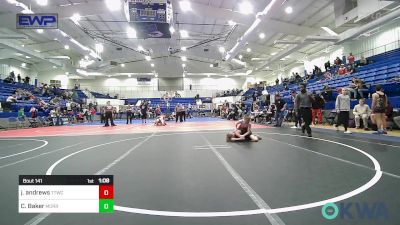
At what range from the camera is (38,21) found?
40.2ft

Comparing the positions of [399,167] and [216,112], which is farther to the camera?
[216,112]

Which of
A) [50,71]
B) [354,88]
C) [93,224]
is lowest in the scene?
[93,224]

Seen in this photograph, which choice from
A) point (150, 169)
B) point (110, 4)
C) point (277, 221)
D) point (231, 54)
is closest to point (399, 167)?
point (277, 221)

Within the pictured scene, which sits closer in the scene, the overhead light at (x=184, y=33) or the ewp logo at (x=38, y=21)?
the ewp logo at (x=38, y=21)

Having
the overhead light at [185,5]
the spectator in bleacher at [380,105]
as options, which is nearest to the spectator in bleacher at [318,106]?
the spectator in bleacher at [380,105]

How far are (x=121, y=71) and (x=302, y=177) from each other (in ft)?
141

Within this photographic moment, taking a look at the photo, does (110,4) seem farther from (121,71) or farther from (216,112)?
(121,71)

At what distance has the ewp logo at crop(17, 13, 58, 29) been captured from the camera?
11.9 m

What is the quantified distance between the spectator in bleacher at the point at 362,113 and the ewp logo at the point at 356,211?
9046 mm

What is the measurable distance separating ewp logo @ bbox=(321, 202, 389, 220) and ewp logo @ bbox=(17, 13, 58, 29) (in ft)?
43.1

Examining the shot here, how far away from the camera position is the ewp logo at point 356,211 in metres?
2.21

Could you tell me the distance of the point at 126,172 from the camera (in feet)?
12.9
